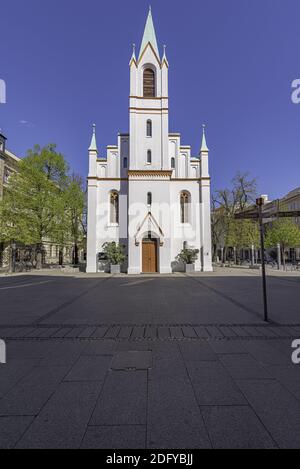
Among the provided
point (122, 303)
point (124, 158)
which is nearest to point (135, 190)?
point (124, 158)

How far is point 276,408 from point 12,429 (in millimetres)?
2913

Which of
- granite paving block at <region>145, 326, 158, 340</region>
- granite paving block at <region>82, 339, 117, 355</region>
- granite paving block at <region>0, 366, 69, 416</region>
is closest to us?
granite paving block at <region>0, 366, 69, 416</region>

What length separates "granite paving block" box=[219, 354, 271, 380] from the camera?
3975mm

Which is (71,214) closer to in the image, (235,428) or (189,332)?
(189,332)

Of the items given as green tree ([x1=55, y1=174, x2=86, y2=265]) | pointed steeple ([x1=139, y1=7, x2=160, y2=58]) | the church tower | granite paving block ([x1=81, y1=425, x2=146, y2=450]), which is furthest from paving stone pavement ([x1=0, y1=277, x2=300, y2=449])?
pointed steeple ([x1=139, y1=7, x2=160, y2=58])

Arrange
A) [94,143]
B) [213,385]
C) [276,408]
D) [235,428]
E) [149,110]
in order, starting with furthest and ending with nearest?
[94,143]
[149,110]
[213,385]
[276,408]
[235,428]

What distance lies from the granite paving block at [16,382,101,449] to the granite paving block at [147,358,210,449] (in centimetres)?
71

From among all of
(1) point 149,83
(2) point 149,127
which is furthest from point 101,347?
(1) point 149,83

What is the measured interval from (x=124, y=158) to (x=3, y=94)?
25189 millimetres

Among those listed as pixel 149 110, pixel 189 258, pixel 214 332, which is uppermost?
pixel 149 110

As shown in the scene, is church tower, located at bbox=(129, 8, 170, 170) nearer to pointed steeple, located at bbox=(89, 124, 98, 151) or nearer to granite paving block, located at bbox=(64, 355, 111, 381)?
pointed steeple, located at bbox=(89, 124, 98, 151)

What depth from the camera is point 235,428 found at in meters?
2.72

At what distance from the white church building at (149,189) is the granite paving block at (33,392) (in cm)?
2247

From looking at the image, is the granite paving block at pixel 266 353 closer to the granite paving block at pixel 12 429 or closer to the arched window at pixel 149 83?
the granite paving block at pixel 12 429
